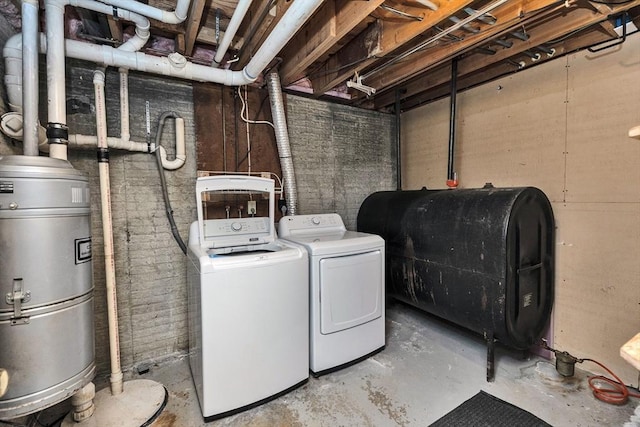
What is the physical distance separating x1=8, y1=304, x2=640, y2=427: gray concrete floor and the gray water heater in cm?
66

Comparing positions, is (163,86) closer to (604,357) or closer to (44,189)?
(44,189)

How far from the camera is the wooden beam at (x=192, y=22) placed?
1.72 m

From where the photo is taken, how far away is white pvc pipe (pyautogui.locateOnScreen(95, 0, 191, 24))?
1.62 metres

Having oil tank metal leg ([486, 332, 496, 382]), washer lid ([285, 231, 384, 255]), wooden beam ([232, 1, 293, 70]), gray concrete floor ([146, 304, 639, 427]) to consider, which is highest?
wooden beam ([232, 1, 293, 70])

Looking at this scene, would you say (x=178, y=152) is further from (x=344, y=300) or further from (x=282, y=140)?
(x=344, y=300)

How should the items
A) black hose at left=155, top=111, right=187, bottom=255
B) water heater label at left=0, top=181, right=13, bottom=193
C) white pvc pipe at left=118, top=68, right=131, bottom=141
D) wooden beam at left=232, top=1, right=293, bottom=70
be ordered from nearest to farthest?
1. water heater label at left=0, top=181, right=13, bottom=193
2. wooden beam at left=232, top=1, right=293, bottom=70
3. white pvc pipe at left=118, top=68, right=131, bottom=141
4. black hose at left=155, top=111, right=187, bottom=255

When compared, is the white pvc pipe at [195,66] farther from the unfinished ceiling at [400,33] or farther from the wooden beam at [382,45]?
the wooden beam at [382,45]

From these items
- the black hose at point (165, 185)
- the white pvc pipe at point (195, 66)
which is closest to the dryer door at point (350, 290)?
the black hose at point (165, 185)

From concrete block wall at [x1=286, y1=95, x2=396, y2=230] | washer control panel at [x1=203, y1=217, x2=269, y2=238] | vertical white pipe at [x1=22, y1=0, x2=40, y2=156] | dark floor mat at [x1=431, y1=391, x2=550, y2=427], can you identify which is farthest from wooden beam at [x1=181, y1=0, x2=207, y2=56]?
dark floor mat at [x1=431, y1=391, x2=550, y2=427]

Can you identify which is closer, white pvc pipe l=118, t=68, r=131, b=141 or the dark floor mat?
the dark floor mat

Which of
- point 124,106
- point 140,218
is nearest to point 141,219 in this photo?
point 140,218

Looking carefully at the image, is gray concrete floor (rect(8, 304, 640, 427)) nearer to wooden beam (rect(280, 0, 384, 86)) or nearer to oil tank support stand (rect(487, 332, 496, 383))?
oil tank support stand (rect(487, 332, 496, 383))

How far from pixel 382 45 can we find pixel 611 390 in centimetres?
270

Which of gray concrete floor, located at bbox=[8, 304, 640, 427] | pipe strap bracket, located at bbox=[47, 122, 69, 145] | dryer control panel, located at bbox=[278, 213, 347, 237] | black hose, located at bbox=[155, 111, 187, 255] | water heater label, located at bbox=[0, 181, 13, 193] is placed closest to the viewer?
water heater label, located at bbox=[0, 181, 13, 193]
